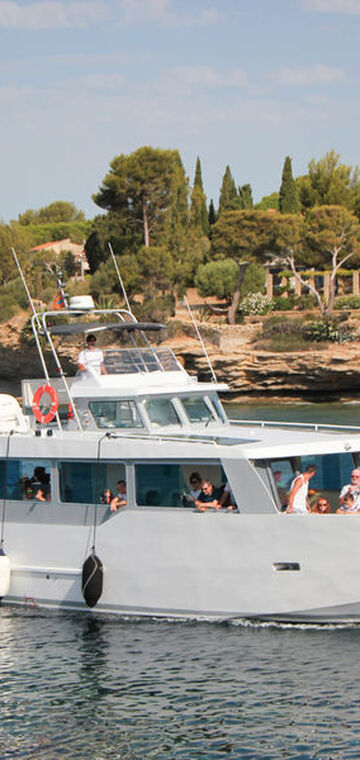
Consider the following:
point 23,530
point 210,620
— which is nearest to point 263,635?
point 210,620

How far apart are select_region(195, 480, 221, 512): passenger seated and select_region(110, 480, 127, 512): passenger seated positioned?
1367mm

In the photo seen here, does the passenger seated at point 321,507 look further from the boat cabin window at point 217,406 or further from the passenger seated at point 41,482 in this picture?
the passenger seated at point 41,482

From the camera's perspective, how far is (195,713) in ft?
42.5

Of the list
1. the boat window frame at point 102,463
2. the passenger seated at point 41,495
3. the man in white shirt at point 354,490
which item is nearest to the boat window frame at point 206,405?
the boat window frame at point 102,463

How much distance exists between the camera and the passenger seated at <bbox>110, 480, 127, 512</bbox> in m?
16.4

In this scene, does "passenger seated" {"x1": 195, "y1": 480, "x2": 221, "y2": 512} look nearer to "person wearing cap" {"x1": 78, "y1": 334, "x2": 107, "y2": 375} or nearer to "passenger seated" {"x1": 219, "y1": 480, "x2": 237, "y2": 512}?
"passenger seated" {"x1": 219, "y1": 480, "x2": 237, "y2": 512}

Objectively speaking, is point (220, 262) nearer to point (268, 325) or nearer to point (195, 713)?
point (268, 325)

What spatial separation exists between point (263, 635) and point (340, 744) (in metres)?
3.53

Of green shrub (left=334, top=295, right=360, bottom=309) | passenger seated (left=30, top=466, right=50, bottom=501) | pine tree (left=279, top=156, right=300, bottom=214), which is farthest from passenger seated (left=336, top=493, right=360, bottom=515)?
pine tree (left=279, top=156, right=300, bottom=214)

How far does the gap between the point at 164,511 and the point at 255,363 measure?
46.1 metres

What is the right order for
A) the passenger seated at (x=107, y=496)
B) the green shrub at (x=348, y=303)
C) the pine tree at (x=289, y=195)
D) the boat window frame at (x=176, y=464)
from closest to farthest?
the boat window frame at (x=176, y=464)
the passenger seated at (x=107, y=496)
the green shrub at (x=348, y=303)
the pine tree at (x=289, y=195)

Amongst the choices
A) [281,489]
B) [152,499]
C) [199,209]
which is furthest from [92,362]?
[199,209]

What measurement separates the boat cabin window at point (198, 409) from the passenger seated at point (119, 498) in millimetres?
2371

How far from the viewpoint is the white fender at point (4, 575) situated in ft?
57.4
